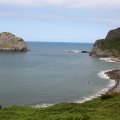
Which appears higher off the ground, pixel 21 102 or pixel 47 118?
pixel 47 118

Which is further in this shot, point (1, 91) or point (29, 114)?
point (1, 91)

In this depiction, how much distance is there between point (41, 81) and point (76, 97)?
1013 inches

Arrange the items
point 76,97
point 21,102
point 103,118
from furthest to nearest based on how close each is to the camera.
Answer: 1. point 76,97
2. point 21,102
3. point 103,118

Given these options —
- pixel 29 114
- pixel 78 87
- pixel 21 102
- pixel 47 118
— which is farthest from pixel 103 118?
pixel 78 87

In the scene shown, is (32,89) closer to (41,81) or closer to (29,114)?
(41,81)

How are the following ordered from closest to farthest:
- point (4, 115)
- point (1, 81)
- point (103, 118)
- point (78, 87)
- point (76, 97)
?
point (103, 118), point (4, 115), point (76, 97), point (78, 87), point (1, 81)

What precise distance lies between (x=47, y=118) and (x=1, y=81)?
6479cm

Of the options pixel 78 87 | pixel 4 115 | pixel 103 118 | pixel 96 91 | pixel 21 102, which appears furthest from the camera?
pixel 78 87

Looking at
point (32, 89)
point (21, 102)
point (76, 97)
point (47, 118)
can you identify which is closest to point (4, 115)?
point (47, 118)

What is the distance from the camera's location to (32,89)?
81.7 m

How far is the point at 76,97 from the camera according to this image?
73.1 metres

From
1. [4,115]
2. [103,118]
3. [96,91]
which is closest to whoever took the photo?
[103,118]

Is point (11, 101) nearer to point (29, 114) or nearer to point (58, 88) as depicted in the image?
point (58, 88)

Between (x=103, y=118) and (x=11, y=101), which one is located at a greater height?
(x=103, y=118)
